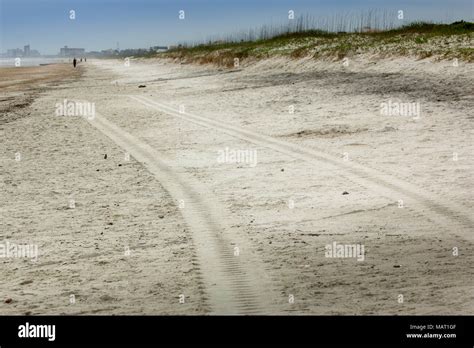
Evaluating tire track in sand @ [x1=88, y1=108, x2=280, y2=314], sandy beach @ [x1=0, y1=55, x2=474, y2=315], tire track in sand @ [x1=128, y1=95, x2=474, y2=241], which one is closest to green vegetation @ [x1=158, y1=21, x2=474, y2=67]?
sandy beach @ [x1=0, y1=55, x2=474, y2=315]

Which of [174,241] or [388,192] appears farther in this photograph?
[388,192]

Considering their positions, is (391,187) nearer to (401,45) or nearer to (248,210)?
(248,210)

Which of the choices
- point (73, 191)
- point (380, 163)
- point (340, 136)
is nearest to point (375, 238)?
point (380, 163)

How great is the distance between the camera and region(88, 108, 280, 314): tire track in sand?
644cm

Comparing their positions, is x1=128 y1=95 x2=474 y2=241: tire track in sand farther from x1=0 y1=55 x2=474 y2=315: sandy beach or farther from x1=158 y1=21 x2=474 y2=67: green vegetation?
x1=158 y1=21 x2=474 y2=67: green vegetation

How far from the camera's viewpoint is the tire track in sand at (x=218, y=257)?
6.44 metres

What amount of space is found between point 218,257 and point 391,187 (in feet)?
12.3

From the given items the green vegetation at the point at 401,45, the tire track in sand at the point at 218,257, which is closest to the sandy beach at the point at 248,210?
the tire track in sand at the point at 218,257

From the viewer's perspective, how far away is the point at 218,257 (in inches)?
307

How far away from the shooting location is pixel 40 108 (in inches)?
1002

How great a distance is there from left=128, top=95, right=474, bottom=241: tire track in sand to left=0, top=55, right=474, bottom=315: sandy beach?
0.11 ft

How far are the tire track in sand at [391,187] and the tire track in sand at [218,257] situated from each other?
2.32m
